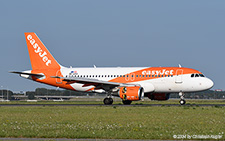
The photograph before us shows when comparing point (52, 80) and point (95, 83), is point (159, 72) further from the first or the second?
point (52, 80)

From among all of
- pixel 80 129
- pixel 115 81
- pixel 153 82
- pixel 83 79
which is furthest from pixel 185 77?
pixel 80 129

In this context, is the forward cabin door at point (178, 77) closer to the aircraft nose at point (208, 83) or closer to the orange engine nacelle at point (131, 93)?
the aircraft nose at point (208, 83)

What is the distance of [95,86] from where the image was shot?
5166cm

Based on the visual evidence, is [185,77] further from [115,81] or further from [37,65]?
[37,65]

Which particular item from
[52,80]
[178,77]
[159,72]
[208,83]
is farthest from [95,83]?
[208,83]

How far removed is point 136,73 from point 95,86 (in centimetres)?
524

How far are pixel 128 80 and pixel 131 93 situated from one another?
4424mm

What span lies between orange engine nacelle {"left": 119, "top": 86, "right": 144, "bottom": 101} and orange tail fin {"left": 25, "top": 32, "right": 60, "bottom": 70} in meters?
12.7

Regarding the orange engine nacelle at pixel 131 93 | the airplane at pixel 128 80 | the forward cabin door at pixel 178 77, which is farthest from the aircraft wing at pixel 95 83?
the forward cabin door at pixel 178 77

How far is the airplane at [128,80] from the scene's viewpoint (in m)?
49.0

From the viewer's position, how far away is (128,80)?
5081 centimetres

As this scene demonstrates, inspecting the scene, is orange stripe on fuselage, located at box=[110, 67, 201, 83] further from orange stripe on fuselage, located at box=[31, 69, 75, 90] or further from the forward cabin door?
orange stripe on fuselage, located at box=[31, 69, 75, 90]

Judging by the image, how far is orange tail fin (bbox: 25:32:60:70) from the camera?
56.8 meters

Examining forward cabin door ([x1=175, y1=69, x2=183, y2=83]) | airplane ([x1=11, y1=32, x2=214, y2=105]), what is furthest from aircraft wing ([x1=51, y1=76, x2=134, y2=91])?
forward cabin door ([x1=175, y1=69, x2=183, y2=83])
